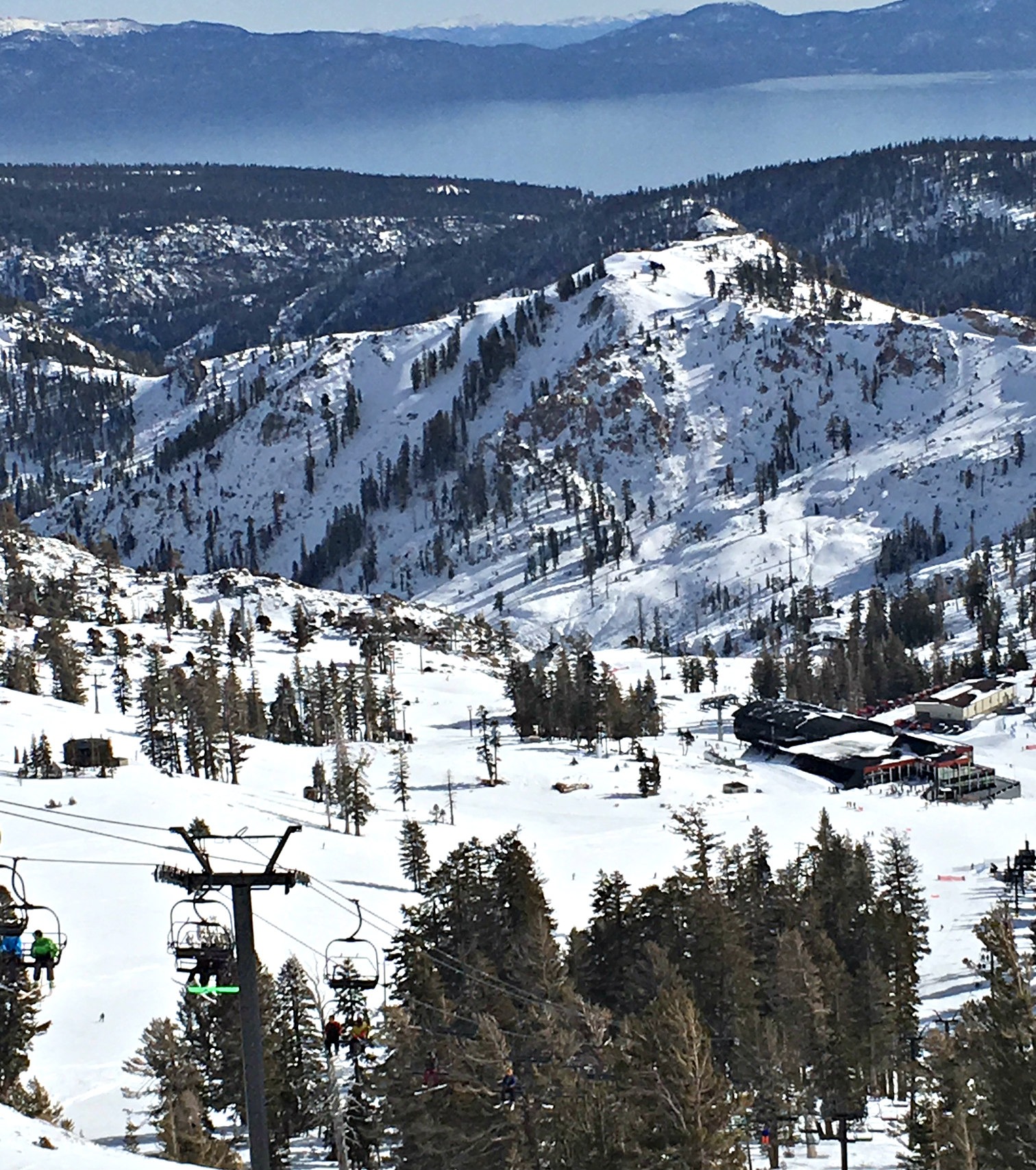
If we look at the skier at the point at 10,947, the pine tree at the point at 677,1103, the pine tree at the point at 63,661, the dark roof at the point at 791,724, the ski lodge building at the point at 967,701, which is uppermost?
the skier at the point at 10,947

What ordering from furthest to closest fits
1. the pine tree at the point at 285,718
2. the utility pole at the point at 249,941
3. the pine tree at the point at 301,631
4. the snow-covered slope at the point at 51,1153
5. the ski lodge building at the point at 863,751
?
the pine tree at the point at 301,631 → the pine tree at the point at 285,718 → the ski lodge building at the point at 863,751 → the snow-covered slope at the point at 51,1153 → the utility pole at the point at 249,941

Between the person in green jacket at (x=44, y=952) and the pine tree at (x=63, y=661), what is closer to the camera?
the person in green jacket at (x=44, y=952)

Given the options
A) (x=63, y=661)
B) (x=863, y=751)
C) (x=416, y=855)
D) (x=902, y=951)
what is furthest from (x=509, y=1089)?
(x=63, y=661)

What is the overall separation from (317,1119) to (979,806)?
234 feet

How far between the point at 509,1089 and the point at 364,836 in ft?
192

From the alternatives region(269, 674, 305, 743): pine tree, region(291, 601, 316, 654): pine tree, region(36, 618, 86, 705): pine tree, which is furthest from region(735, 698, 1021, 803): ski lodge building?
region(36, 618, 86, 705): pine tree

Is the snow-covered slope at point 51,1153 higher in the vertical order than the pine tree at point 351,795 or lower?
higher

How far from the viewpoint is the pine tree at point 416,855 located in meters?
78.2

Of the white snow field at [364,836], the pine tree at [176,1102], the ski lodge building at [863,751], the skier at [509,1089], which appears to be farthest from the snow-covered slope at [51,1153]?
the ski lodge building at [863,751]

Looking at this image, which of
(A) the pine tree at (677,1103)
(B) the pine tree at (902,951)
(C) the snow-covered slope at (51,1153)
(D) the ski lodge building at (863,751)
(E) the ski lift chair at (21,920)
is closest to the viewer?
(E) the ski lift chair at (21,920)

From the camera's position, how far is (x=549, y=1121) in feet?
129

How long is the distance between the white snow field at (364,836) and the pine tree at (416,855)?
124cm

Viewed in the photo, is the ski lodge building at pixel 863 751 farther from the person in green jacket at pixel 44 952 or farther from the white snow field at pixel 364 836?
the person in green jacket at pixel 44 952

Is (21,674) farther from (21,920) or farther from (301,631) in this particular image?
(21,920)
